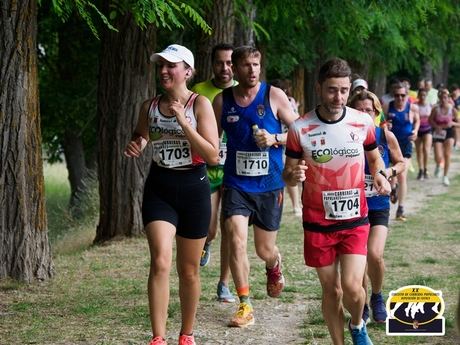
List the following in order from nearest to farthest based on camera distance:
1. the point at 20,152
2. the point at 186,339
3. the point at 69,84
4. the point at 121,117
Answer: the point at 186,339, the point at 20,152, the point at 121,117, the point at 69,84

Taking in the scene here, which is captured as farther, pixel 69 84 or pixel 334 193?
pixel 69 84

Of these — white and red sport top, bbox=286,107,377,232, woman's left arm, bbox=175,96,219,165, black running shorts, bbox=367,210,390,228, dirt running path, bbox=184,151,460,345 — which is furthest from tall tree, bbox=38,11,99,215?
white and red sport top, bbox=286,107,377,232

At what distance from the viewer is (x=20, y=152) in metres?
9.98

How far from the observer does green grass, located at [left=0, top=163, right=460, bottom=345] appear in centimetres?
817

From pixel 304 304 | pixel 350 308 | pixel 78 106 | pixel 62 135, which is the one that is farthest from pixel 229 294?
pixel 62 135

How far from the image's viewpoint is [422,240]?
14039 mm

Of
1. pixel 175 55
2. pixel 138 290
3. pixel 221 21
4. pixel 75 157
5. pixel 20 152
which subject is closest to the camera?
pixel 175 55

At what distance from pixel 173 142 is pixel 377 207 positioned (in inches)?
75.3

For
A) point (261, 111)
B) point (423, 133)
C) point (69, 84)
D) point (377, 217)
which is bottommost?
point (377, 217)

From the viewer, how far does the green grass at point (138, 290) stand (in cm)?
817

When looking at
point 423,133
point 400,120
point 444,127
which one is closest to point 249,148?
point 400,120

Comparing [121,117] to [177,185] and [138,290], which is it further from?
[177,185]

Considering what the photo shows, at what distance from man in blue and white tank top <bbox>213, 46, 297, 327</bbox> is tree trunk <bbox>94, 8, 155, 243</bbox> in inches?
202

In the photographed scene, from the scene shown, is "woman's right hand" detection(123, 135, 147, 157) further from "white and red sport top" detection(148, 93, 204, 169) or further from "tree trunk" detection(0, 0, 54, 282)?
"tree trunk" detection(0, 0, 54, 282)
